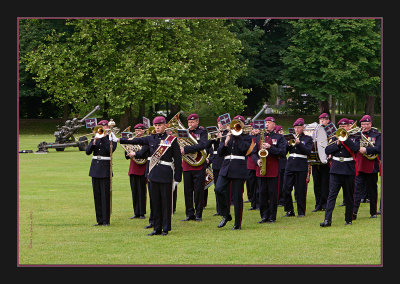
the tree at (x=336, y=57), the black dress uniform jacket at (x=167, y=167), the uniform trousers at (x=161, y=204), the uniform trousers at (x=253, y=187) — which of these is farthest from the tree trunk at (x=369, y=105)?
the uniform trousers at (x=161, y=204)

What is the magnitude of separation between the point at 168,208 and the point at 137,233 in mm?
774

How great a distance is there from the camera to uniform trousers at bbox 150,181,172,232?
13.2 metres

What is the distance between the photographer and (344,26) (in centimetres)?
4091

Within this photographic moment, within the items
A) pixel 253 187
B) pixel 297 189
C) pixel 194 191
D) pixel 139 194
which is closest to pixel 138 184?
pixel 139 194

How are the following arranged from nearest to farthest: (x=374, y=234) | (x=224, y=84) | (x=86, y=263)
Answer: (x=86, y=263), (x=374, y=234), (x=224, y=84)

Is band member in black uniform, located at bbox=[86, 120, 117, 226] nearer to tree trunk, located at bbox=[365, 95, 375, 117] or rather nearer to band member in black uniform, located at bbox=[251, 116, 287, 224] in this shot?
band member in black uniform, located at bbox=[251, 116, 287, 224]

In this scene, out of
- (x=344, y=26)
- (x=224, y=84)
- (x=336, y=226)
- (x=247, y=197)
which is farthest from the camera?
(x=224, y=84)

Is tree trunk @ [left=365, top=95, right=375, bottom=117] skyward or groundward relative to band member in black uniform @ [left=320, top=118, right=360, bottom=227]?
skyward

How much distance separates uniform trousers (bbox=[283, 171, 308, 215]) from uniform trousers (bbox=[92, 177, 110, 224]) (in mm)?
3859

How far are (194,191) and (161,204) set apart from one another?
215 cm

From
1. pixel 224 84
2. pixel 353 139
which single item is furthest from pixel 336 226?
pixel 224 84

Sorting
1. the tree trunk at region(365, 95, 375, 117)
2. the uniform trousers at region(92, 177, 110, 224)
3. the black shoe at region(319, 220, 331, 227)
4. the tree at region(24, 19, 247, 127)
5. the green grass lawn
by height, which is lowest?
the green grass lawn

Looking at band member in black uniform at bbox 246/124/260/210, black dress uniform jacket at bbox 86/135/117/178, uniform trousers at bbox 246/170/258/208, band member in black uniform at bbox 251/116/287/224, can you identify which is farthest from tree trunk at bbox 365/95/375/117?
black dress uniform jacket at bbox 86/135/117/178

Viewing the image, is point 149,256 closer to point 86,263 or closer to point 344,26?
point 86,263
